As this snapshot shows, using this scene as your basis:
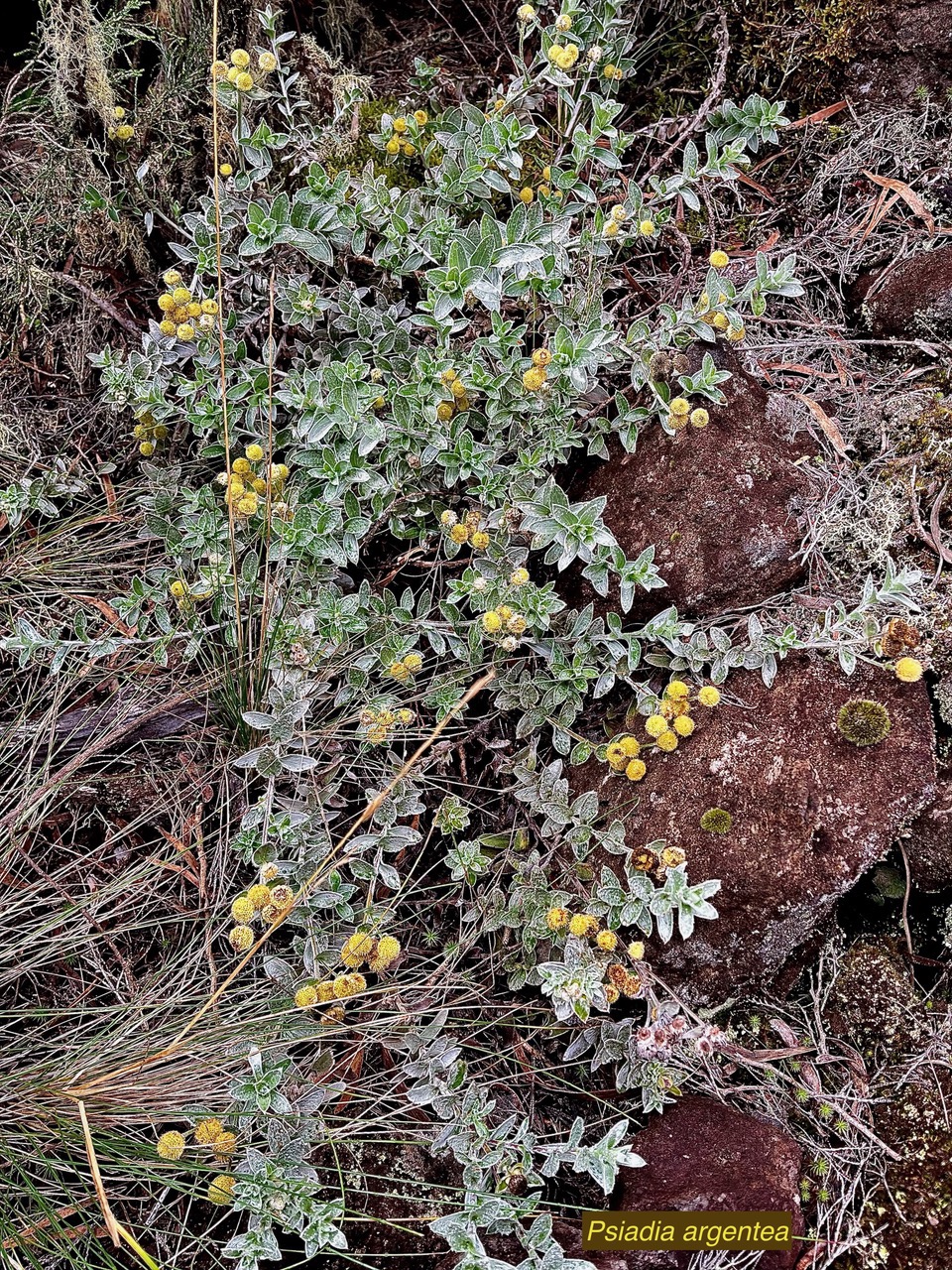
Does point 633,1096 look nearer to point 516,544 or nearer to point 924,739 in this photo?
point 924,739

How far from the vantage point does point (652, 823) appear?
210cm

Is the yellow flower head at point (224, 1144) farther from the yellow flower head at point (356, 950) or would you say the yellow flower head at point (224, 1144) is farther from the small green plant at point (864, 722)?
the small green plant at point (864, 722)

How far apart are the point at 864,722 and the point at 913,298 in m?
1.27

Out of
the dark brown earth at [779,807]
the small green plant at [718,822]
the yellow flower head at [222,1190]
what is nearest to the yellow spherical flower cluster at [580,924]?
the dark brown earth at [779,807]

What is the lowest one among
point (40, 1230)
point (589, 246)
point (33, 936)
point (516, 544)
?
point (40, 1230)

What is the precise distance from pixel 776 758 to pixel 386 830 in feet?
3.08

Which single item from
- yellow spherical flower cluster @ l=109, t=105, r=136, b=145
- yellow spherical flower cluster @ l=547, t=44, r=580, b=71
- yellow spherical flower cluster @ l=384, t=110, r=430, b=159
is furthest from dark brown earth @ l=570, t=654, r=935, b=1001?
yellow spherical flower cluster @ l=109, t=105, r=136, b=145

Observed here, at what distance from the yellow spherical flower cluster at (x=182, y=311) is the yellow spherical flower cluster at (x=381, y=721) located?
1.06 meters

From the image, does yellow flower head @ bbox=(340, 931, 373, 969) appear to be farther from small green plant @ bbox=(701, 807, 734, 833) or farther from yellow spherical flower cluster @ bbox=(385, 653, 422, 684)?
small green plant @ bbox=(701, 807, 734, 833)

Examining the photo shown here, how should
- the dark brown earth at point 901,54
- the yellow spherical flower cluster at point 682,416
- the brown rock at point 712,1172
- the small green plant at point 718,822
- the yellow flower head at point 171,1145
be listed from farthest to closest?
the dark brown earth at point 901,54 → the yellow spherical flower cluster at point 682,416 → the small green plant at point 718,822 → the brown rock at point 712,1172 → the yellow flower head at point 171,1145

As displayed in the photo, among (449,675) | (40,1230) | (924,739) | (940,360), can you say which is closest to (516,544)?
(449,675)

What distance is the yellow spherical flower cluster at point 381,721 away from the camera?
2.02 metres

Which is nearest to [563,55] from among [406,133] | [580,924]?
[406,133]

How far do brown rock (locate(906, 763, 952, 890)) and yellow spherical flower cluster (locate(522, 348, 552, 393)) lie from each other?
1.34 meters
